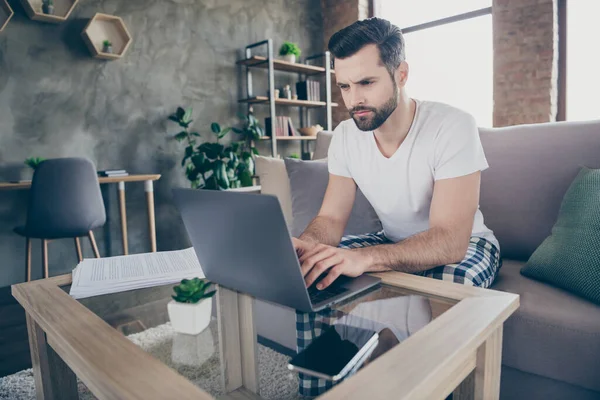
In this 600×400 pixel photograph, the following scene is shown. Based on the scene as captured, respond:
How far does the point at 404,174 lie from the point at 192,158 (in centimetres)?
263

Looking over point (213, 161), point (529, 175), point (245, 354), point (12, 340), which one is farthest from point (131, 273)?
point (213, 161)

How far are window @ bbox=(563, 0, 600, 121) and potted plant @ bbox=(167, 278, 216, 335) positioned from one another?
3.91 meters

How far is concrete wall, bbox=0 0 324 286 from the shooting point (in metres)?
3.06

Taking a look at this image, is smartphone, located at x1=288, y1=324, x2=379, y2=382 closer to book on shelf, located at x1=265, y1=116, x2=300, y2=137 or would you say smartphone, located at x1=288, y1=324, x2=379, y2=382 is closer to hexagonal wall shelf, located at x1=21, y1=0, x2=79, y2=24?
hexagonal wall shelf, located at x1=21, y1=0, x2=79, y2=24

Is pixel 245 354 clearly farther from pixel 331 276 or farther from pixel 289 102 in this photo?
pixel 289 102

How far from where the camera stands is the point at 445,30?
4477mm

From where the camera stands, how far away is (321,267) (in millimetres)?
830

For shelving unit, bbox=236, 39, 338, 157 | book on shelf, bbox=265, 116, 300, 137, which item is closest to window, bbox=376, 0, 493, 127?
shelving unit, bbox=236, 39, 338, 157

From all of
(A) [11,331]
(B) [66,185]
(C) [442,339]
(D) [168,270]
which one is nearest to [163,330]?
(D) [168,270]

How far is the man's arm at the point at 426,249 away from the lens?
0.85 meters

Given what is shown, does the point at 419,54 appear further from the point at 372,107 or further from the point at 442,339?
the point at 442,339

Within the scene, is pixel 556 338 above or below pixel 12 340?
above

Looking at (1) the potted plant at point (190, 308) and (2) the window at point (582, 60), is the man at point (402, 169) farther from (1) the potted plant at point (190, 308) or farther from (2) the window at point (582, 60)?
(2) the window at point (582, 60)

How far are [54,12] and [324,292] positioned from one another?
10.9ft
